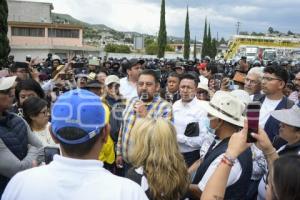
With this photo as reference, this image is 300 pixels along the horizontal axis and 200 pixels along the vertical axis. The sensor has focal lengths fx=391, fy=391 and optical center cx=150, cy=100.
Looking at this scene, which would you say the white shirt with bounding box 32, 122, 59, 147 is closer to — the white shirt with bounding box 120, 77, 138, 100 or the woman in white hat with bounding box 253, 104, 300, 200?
the woman in white hat with bounding box 253, 104, 300, 200

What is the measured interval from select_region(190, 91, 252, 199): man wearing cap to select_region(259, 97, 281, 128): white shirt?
192 cm

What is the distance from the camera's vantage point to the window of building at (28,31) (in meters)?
63.5

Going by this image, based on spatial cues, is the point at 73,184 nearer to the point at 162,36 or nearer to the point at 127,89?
the point at 127,89

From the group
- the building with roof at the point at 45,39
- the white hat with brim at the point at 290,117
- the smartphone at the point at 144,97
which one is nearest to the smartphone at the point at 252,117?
the white hat with brim at the point at 290,117

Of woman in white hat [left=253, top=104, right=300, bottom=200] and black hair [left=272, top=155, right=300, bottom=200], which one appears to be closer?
black hair [left=272, top=155, right=300, bottom=200]

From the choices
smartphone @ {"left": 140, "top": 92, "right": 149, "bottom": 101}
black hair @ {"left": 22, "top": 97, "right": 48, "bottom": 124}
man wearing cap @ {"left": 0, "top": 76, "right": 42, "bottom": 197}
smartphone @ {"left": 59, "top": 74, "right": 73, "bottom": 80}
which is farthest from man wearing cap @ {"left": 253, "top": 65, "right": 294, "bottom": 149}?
smartphone @ {"left": 59, "top": 74, "right": 73, "bottom": 80}

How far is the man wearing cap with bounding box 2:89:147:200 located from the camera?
1.72 meters

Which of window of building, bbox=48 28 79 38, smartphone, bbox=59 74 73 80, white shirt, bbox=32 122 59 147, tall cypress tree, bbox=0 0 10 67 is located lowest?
white shirt, bbox=32 122 59 147

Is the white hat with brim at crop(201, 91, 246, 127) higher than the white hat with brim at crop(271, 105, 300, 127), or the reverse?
the white hat with brim at crop(201, 91, 246, 127)

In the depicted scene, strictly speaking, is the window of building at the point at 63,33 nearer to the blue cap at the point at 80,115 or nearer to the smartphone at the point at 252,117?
the smartphone at the point at 252,117

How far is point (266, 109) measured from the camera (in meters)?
5.27

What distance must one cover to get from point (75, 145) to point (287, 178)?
1.05m

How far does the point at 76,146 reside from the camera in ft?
5.93

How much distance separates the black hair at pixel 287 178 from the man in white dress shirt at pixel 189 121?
2.53 meters
